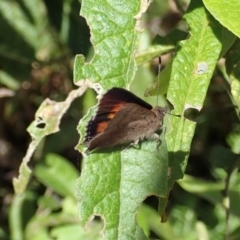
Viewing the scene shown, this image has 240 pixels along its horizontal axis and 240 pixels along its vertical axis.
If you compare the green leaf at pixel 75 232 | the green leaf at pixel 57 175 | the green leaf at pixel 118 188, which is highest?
the green leaf at pixel 118 188

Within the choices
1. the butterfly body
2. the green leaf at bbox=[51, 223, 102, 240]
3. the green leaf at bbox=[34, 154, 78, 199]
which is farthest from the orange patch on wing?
the green leaf at bbox=[34, 154, 78, 199]

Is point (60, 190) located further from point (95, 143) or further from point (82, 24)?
point (95, 143)

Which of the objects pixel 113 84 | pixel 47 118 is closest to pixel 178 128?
pixel 113 84

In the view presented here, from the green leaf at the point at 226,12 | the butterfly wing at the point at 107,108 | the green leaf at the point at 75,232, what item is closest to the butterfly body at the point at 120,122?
the butterfly wing at the point at 107,108

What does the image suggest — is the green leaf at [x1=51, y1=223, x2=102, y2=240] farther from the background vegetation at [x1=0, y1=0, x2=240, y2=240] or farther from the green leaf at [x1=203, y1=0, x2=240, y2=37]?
the green leaf at [x1=203, y1=0, x2=240, y2=37]

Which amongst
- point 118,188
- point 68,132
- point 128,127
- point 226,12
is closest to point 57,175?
point 68,132

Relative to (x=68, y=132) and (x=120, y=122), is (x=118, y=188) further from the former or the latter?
(x=68, y=132)

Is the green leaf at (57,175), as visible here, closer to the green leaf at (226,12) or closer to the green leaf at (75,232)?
the green leaf at (75,232)

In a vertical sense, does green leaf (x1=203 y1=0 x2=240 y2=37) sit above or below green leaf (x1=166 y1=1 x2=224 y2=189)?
above
